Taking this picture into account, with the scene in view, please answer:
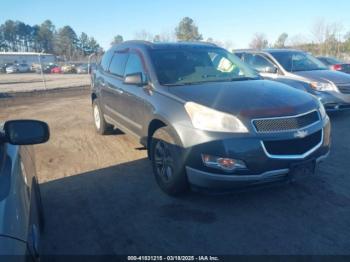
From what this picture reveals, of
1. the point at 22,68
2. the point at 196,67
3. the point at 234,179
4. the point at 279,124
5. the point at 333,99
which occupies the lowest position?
the point at 22,68

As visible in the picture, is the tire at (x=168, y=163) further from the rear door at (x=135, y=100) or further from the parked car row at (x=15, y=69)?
the parked car row at (x=15, y=69)

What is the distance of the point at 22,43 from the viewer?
347ft

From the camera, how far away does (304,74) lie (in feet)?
25.8

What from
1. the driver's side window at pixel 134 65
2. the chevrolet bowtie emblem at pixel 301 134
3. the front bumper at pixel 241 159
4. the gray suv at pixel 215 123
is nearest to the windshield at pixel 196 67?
the gray suv at pixel 215 123

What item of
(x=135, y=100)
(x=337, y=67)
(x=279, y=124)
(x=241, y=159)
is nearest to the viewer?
(x=241, y=159)

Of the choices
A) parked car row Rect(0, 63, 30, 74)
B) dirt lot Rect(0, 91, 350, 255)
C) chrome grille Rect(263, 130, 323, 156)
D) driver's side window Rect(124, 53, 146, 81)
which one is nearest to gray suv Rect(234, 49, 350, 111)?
dirt lot Rect(0, 91, 350, 255)

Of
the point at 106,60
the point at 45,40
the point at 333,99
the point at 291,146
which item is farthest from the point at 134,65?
the point at 45,40

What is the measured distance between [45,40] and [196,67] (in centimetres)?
10761

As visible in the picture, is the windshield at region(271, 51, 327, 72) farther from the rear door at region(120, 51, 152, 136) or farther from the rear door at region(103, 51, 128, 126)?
the rear door at region(120, 51, 152, 136)

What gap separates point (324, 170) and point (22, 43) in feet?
385

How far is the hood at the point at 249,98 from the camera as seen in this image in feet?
11.3

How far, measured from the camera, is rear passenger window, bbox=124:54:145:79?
471cm

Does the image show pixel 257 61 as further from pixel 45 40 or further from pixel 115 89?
pixel 45 40

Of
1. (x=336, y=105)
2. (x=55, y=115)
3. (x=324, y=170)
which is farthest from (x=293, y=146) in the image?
(x=55, y=115)
